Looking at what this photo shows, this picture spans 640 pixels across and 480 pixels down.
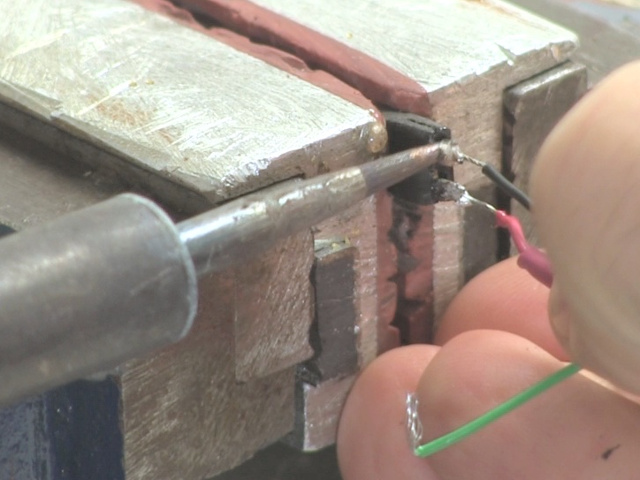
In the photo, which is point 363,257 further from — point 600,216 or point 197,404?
point 600,216

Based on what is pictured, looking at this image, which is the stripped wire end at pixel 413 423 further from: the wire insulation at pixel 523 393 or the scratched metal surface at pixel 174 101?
the scratched metal surface at pixel 174 101

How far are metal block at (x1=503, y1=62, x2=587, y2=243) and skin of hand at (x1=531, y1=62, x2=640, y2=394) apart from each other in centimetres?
26

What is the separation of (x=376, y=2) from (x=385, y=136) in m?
0.22

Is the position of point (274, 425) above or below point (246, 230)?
below

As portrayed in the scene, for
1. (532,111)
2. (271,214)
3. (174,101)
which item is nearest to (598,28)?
(532,111)

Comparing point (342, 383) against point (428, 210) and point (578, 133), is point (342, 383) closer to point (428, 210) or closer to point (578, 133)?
point (428, 210)

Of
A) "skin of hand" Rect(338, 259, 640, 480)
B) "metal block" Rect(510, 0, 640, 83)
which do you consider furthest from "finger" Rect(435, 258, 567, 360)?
"metal block" Rect(510, 0, 640, 83)

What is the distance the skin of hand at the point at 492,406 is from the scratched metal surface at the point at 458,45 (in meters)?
0.11

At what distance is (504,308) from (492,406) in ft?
0.45

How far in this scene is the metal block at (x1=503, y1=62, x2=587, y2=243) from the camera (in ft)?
2.71

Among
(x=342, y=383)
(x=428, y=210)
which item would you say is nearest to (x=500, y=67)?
(x=428, y=210)

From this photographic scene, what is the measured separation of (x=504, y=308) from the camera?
776mm

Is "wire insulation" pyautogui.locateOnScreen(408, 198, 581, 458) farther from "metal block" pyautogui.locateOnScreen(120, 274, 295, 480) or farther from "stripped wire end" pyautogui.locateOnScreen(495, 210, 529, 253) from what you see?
"metal block" pyautogui.locateOnScreen(120, 274, 295, 480)

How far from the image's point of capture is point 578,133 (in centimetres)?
54
